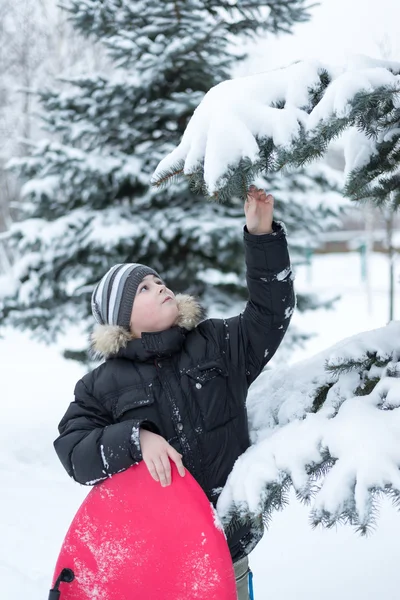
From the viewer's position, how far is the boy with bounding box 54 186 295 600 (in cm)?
169

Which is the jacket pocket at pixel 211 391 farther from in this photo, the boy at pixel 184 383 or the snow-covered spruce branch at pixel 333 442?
the snow-covered spruce branch at pixel 333 442

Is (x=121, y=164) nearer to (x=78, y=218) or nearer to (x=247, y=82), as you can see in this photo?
(x=78, y=218)

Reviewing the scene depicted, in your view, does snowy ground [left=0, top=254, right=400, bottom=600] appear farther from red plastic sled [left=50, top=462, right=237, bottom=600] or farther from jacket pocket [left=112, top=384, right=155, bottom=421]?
jacket pocket [left=112, top=384, right=155, bottom=421]

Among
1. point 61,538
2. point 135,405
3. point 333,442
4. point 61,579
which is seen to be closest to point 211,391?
point 135,405

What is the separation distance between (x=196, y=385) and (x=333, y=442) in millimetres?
633

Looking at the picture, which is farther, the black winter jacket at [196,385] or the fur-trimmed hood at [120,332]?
the fur-trimmed hood at [120,332]

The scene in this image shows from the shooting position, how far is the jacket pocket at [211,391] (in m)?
1.83

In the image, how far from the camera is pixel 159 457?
64.7 inches

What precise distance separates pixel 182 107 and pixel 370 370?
4.47m

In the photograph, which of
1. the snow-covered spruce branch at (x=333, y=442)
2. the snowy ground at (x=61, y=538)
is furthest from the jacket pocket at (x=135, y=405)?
the snowy ground at (x=61, y=538)

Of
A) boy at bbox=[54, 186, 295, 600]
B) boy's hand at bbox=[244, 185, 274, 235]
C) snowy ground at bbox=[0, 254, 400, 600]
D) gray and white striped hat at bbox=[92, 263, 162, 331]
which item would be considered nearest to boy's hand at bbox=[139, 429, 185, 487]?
boy at bbox=[54, 186, 295, 600]

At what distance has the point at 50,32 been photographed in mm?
17688

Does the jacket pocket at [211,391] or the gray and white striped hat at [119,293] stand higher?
the gray and white striped hat at [119,293]

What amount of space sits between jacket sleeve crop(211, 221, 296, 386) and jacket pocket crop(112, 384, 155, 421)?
1.02 ft
